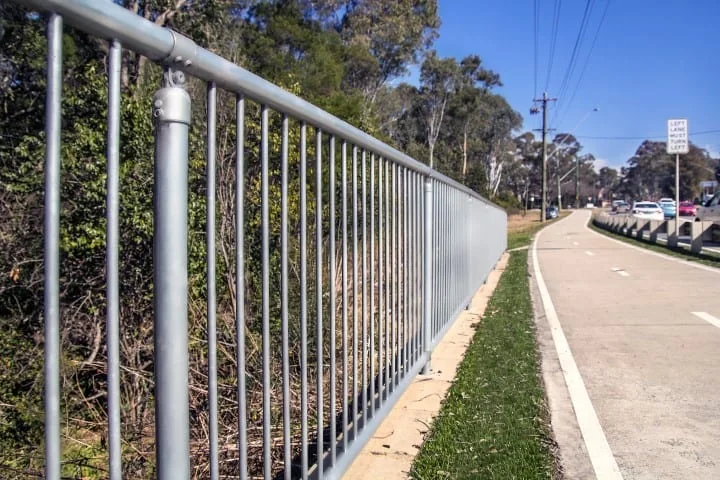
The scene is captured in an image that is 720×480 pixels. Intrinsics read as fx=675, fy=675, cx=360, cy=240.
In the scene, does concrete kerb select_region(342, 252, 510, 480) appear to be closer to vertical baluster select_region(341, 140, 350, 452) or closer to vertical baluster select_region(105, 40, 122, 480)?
vertical baluster select_region(341, 140, 350, 452)

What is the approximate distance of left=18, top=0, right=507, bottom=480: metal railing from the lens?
165 cm

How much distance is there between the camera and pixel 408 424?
4.60 metres

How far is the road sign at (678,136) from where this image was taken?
2059 cm

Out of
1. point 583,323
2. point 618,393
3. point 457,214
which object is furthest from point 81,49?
point 583,323

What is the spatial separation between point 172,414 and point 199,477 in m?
1.34

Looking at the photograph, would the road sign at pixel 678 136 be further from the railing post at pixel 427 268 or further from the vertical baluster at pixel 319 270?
the vertical baluster at pixel 319 270

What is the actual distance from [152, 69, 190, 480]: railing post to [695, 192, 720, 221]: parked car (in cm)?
2561

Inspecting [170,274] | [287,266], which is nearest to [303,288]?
[287,266]

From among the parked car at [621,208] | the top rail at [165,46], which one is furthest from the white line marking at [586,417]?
the parked car at [621,208]

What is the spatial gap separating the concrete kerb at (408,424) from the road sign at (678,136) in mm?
16153

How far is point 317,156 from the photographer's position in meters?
2.96

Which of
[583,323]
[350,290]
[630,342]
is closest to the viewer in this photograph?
[350,290]

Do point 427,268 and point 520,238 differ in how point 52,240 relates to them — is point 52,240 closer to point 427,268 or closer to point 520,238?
point 427,268

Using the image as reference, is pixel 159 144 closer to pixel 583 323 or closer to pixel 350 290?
pixel 350 290
